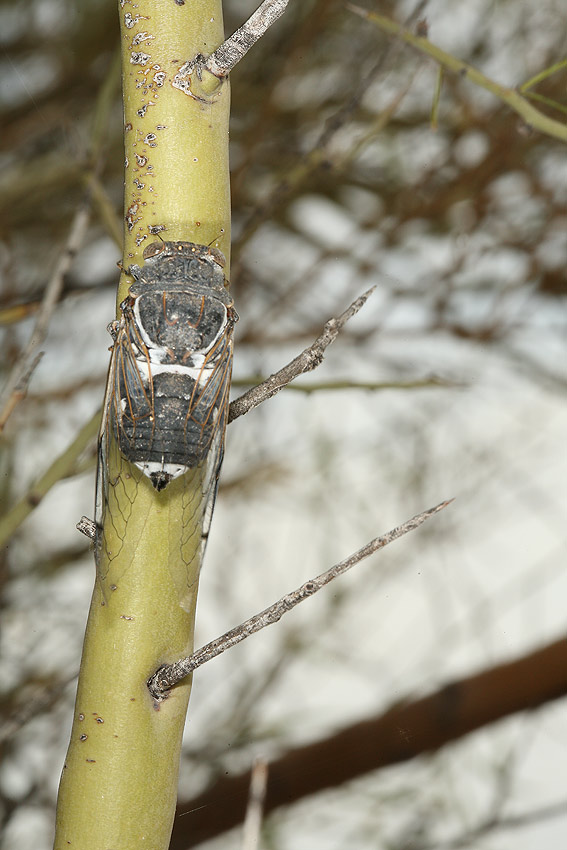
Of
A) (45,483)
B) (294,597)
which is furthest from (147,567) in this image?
(45,483)

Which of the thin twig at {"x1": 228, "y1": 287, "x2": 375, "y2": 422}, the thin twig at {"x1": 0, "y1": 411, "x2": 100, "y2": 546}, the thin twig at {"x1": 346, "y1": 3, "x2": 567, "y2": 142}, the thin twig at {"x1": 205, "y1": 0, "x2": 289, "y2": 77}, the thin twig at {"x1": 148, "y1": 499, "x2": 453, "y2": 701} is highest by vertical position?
the thin twig at {"x1": 346, "y1": 3, "x2": 567, "y2": 142}

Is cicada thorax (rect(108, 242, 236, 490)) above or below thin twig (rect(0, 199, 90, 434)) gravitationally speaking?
below

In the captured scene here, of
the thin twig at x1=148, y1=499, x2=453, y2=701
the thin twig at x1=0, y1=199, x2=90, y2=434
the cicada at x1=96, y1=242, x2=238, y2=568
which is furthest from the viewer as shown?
the thin twig at x1=0, y1=199, x2=90, y2=434

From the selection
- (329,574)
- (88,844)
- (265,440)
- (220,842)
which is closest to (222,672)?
(220,842)

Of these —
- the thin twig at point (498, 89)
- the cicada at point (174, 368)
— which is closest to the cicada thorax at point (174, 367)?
the cicada at point (174, 368)

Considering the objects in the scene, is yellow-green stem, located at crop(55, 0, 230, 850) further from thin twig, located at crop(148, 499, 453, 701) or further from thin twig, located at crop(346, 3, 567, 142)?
thin twig, located at crop(346, 3, 567, 142)

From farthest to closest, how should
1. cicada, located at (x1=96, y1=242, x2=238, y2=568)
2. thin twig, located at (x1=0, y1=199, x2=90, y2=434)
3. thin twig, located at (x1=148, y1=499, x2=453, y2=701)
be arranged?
thin twig, located at (x1=0, y1=199, x2=90, y2=434) → cicada, located at (x1=96, y1=242, x2=238, y2=568) → thin twig, located at (x1=148, y1=499, x2=453, y2=701)

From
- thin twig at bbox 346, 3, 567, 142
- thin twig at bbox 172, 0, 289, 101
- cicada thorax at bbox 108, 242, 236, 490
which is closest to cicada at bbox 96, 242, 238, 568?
cicada thorax at bbox 108, 242, 236, 490

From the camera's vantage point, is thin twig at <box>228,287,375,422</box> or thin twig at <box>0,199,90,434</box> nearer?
thin twig at <box>228,287,375,422</box>
